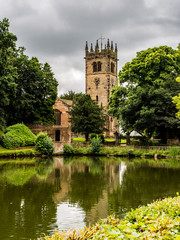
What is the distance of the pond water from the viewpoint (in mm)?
9469

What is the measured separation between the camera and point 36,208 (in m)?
11.5

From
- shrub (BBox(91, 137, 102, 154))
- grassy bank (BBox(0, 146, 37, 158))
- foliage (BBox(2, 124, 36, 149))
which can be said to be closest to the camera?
grassy bank (BBox(0, 146, 37, 158))

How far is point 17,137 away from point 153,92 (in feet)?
65.2

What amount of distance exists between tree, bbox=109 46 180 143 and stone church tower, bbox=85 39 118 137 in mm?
34209

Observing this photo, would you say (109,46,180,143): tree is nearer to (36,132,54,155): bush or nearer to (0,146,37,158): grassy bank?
(36,132,54,155): bush

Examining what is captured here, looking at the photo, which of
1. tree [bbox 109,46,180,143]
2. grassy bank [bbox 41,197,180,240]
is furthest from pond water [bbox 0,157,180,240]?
tree [bbox 109,46,180,143]

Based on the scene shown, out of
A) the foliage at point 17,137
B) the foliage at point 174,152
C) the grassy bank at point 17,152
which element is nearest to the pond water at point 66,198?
the foliage at point 174,152

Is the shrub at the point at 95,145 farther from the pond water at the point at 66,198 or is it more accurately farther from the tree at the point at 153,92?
the pond water at the point at 66,198

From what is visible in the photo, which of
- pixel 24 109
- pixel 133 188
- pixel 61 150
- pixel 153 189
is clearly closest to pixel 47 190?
pixel 133 188

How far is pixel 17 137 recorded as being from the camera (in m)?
39.7

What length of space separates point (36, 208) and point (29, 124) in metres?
36.2

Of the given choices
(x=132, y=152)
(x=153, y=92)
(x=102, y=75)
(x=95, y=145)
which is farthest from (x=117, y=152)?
(x=102, y=75)

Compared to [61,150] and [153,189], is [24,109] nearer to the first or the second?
[61,150]

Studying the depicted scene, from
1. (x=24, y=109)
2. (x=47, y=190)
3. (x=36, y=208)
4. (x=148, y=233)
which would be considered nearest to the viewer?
(x=148, y=233)
